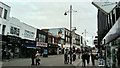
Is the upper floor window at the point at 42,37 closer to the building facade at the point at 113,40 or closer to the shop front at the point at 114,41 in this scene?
the building facade at the point at 113,40

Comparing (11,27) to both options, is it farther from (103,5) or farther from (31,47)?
(103,5)

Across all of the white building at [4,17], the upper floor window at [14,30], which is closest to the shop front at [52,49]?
the upper floor window at [14,30]

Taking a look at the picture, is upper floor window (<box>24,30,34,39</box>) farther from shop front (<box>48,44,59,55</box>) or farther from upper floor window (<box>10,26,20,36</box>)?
shop front (<box>48,44,59,55</box>)

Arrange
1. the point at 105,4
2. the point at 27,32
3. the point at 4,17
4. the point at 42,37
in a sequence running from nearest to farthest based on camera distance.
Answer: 1. the point at 105,4
2. the point at 4,17
3. the point at 27,32
4. the point at 42,37

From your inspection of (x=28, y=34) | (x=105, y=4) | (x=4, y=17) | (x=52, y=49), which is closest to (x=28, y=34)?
(x=28, y=34)

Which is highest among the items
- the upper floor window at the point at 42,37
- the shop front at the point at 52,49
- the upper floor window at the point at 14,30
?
the upper floor window at the point at 14,30

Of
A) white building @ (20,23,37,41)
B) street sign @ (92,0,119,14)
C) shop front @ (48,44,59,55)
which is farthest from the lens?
shop front @ (48,44,59,55)

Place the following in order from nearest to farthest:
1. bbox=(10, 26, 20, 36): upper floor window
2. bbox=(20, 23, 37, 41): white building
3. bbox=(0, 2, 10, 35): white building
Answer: bbox=(0, 2, 10, 35): white building, bbox=(10, 26, 20, 36): upper floor window, bbox=(20, 23, 37, 41): white building

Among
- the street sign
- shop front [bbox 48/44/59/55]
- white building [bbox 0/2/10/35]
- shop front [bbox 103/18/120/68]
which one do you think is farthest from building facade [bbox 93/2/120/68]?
shop front [bbox 48/44/59/55]

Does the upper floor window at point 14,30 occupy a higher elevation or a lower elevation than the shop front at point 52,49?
higher

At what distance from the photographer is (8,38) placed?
121 feet

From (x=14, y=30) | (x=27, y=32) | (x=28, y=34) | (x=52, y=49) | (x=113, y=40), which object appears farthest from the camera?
(x=52, y=49)

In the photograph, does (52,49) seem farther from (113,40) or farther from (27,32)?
(113,40)

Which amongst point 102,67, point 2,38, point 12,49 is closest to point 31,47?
point 12,49
